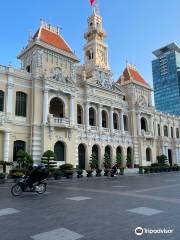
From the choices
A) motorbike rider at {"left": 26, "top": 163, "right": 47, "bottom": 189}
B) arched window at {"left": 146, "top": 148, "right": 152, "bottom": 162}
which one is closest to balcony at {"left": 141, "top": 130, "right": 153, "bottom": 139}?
arched window at {"left": 146, "top": 148, "right": 152, "bottom": 162}

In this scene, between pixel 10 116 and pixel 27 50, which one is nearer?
pixel 10 116

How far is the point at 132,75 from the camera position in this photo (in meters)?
45.9

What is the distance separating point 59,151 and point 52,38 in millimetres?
15642

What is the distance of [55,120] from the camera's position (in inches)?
1155

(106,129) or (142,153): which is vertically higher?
(106,129)

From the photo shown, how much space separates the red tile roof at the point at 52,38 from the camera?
32.1m

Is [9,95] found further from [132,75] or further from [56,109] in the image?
[132,75]

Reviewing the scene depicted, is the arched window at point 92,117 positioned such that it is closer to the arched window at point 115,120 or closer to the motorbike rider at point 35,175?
the arched window at point 115,120

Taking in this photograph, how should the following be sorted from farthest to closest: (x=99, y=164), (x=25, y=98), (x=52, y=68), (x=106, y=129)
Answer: (x=106, y=129), (x=99, y=164), (x=52, y=68), (x=25, y=98)

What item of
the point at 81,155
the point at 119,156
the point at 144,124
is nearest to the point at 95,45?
the point at 144,124

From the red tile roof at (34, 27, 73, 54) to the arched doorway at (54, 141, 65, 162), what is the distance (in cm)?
1289

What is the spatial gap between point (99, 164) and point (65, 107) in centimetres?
970

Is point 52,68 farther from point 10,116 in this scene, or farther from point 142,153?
point 142,153

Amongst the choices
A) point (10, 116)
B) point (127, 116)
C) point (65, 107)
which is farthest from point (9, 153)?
point (127, 116)
